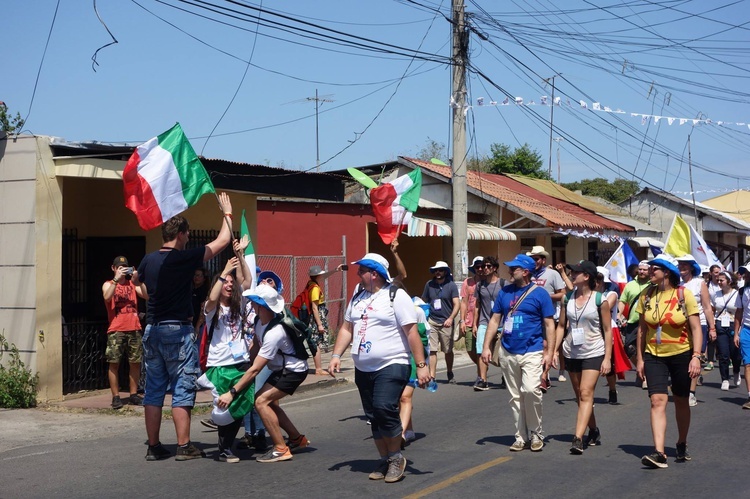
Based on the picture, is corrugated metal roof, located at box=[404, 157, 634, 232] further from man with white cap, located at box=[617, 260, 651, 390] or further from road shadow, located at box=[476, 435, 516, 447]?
road shadow, located at box=[476, 435, 516, 447]

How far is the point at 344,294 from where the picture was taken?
20047 mm

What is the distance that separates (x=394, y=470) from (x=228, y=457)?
1.73 meters

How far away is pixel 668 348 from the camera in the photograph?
25.7 ft

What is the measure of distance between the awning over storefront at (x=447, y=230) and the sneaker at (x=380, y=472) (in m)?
12.1

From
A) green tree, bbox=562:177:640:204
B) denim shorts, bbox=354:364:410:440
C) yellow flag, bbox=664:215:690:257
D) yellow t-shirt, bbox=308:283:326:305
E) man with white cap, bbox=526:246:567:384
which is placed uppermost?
green tree, bbox=562:177:640:204

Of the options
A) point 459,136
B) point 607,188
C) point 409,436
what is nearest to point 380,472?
point 409,436

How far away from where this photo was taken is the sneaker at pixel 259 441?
8469 mm

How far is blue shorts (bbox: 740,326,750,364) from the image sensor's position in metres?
11.0

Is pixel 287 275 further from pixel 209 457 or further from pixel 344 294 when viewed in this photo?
pixel 209 457

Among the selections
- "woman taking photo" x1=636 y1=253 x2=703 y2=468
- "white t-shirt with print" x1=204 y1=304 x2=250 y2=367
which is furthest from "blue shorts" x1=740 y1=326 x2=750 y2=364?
"white t-shirt with print" x1=204 y1=304 x2=250 y2=367

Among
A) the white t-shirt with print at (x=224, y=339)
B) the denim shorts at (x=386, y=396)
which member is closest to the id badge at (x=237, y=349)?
the white t-shirt with print at (x=224, y=339)

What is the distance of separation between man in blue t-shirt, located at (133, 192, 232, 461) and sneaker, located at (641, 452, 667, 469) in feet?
13.1

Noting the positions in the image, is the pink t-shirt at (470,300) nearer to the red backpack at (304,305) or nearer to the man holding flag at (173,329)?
the red backpack at (304,305)

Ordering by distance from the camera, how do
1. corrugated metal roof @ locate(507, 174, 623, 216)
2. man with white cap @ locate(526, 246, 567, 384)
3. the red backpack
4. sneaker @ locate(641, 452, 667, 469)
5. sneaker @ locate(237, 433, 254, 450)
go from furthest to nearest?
corrugated metal roof @ locate(507, 174, 623, 216)
the red backpack
man with white cap @ locate(526, 246, 567, 384)
sneaker @ locate(237, 433, 254, 450)
sneaker @ locate(641, 452, 667, 469)
